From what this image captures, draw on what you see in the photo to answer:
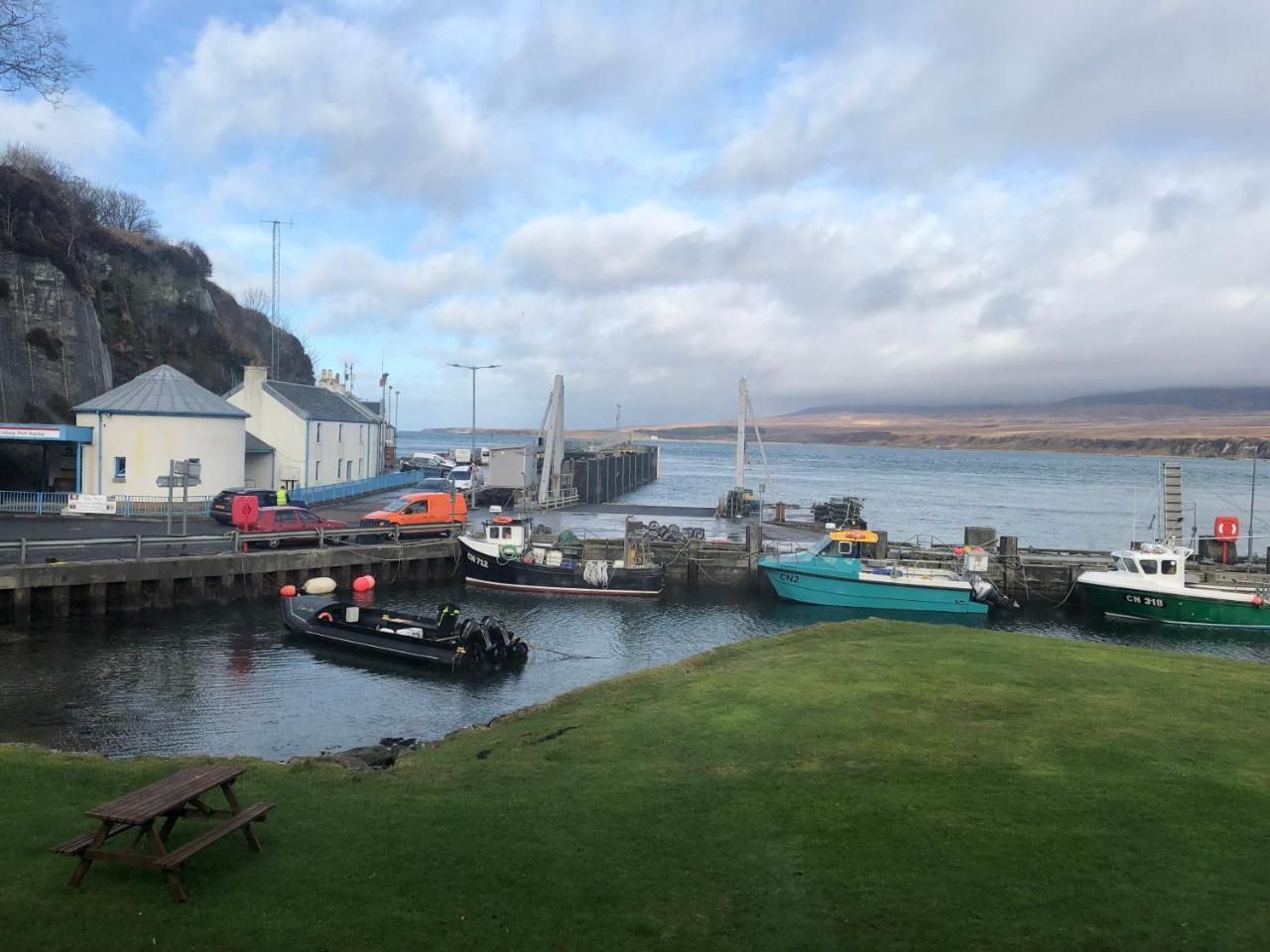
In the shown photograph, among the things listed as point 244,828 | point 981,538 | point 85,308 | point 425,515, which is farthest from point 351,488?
point 244,828

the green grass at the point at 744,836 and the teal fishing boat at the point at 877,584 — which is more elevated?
the green grass at the point at 744,836

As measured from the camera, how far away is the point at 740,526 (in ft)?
169

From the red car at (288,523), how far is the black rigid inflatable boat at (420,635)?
8.68 metres

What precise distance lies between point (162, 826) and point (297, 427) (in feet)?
149

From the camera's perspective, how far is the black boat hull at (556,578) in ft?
123

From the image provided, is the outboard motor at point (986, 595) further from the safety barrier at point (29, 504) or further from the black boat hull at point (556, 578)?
the safety barrier at point (29, 504)

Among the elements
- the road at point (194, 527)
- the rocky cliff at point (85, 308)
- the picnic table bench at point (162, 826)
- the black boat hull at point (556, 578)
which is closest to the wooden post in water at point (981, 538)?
the road at point (194, 527)

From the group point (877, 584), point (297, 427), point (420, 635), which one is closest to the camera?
point (420, 635)

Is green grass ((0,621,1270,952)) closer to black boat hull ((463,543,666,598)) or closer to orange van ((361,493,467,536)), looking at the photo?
black boat hull ((463,543,666,598))

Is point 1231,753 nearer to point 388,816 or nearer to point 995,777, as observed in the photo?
point 995,777

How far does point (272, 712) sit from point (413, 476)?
1904 inches

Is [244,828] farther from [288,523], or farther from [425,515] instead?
[425,515]

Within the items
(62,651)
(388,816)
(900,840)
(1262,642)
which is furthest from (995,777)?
(1262,642)

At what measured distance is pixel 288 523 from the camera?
118 ft
